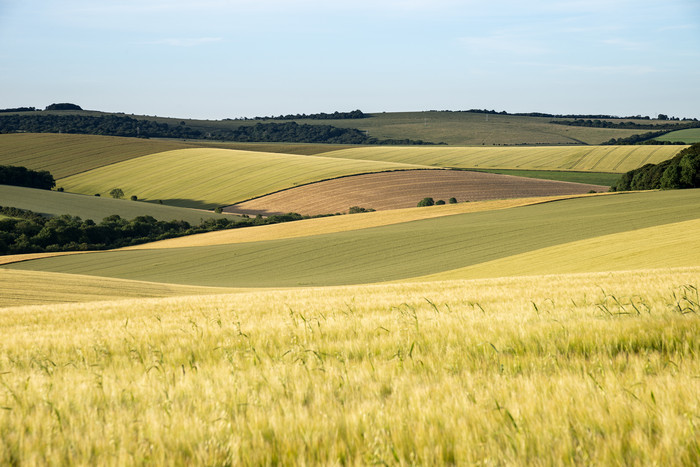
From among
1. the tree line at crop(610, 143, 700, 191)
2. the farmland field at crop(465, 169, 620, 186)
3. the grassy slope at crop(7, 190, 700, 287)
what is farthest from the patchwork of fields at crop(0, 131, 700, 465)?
the farmland field at crop(465, 169, 620, 186)

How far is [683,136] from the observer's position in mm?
156375

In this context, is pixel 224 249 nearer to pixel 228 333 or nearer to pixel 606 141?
pixel 228 333

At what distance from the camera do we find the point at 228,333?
761cm

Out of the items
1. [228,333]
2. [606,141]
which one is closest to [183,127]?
[606,141]

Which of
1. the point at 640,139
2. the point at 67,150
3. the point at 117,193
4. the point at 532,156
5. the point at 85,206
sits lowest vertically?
the point at 85,206

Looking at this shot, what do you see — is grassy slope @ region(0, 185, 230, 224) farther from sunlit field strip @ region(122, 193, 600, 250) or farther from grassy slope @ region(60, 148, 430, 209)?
sunlit field strip @ region(122, 193, 600, 250)

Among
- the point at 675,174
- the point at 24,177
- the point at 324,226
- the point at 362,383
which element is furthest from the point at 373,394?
the point at 24,177

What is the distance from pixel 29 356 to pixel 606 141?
18550cm

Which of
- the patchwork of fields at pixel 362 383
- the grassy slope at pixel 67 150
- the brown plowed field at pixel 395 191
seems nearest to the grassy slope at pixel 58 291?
the patchwork of fields at pixel 362 383

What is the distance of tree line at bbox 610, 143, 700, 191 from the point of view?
62.8 meters

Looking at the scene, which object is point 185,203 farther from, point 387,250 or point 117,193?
point 387,250

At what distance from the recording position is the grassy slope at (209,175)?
9762 centimetres

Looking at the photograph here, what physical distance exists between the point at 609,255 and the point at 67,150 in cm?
12392

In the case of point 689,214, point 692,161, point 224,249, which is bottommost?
point 224,249
